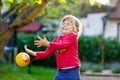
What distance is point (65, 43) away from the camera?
6121 millimetres

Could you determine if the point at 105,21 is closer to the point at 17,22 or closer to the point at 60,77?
the point at 17,22

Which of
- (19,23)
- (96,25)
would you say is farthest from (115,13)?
(19,23)

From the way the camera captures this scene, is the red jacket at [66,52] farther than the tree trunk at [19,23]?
No

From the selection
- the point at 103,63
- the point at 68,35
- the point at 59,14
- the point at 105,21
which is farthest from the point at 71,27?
the point at 105,21

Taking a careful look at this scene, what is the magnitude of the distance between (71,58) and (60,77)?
0.35 metres

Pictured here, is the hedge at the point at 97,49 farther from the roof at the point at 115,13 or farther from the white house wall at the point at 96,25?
the white house wall at the point at 96,25

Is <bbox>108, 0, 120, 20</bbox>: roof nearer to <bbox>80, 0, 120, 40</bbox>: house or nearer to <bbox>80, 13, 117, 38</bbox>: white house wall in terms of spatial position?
<bbox>80, 0, 120, 40</bbox>: house

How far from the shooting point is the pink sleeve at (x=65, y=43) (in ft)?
19.7

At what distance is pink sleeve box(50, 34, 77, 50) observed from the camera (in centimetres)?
601

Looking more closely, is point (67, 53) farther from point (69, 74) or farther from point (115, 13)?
point (115, 13)

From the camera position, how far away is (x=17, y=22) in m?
12.0

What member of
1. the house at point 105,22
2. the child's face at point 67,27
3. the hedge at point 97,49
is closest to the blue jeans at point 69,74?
the child's face at point 67,27

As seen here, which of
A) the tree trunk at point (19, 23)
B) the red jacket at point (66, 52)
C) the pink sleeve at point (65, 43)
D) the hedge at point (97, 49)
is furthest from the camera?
the hedge at point (97, 49)

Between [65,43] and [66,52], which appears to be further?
[66,52]
